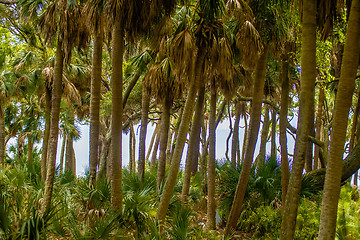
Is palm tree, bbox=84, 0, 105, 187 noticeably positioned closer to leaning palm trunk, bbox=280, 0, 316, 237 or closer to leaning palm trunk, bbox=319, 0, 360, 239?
leaning palm trunk, bbox=280, 0, 316, 237

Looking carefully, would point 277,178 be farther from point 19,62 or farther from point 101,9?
point 19,62

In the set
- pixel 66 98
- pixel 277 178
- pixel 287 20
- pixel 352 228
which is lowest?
pixel 352 228

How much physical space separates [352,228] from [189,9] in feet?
Answer: 24.4

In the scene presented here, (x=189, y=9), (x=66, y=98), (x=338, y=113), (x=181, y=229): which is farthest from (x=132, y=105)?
(x=338, y=113)

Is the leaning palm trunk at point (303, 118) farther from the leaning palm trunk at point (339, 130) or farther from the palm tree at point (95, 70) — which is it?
the palm tree at point (95, 70)

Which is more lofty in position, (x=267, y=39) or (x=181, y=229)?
(x=267, y=39)

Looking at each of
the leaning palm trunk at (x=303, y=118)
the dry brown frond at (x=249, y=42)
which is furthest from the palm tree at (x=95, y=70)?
the leaning palm trunk at (x=303, y=118)

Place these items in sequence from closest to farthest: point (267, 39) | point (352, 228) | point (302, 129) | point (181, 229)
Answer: point (302, 129) < point (181, 229) < point (352, 228) < point (267, 39)

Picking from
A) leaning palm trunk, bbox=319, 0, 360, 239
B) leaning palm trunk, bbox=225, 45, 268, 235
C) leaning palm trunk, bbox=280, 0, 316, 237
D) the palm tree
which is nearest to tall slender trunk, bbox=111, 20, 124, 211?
the palm tree

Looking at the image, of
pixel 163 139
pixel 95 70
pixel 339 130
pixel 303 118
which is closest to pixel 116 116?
pixel 95 70

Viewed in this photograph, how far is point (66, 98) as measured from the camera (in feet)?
47.9

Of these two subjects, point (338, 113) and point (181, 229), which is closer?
point (338, 113)

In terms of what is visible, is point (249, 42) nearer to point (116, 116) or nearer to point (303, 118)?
point (303, 118)

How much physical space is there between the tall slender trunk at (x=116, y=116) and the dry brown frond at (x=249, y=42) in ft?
11.3
